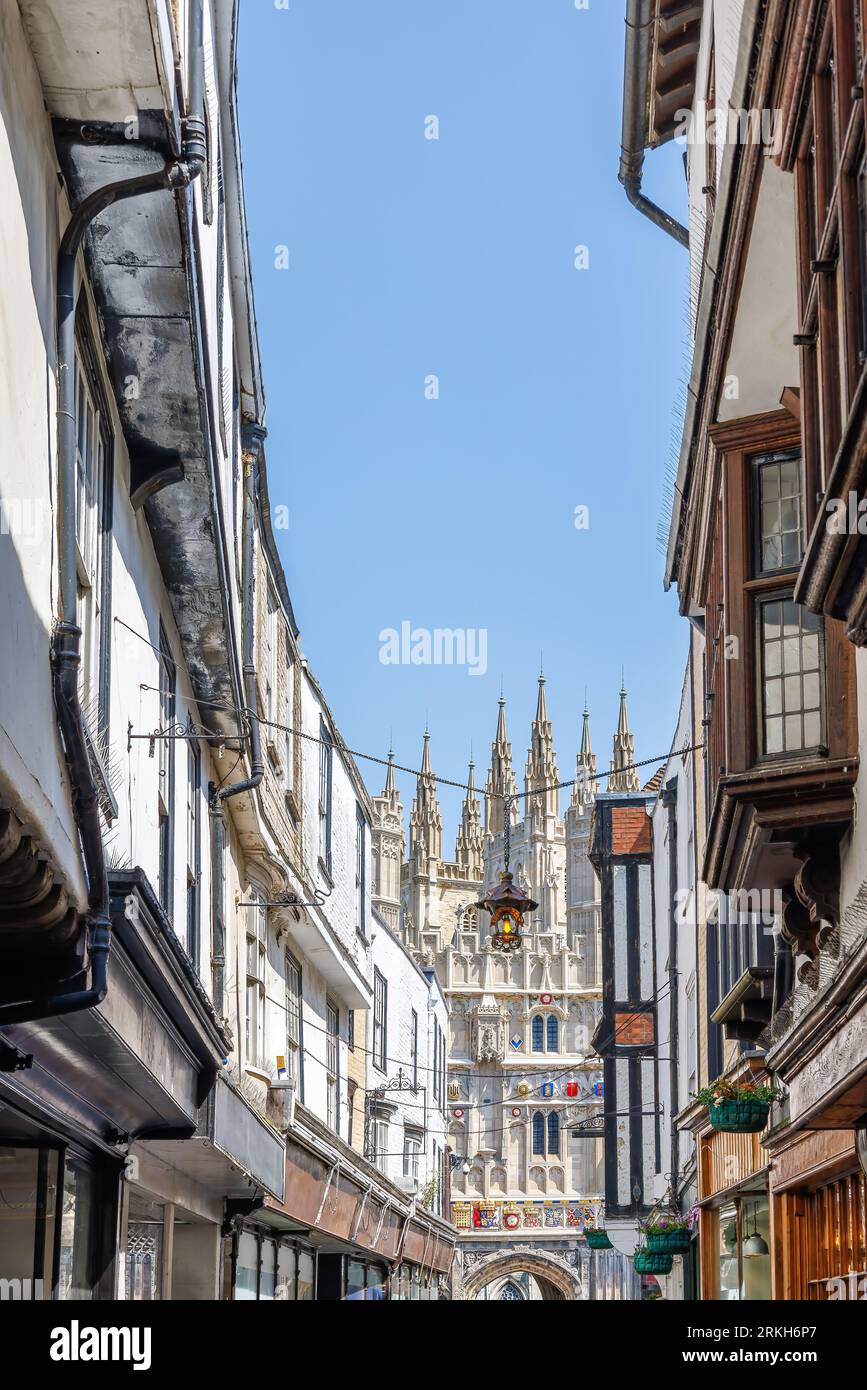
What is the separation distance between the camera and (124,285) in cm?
912

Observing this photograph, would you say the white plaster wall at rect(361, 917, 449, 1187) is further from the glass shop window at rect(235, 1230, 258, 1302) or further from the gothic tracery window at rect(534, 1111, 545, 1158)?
the gothic tracery window at rect(534, 1111, 545, 1158)


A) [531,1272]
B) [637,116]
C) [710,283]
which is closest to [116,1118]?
[710,283]

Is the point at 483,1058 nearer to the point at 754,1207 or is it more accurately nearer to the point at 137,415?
the point at 754,1207

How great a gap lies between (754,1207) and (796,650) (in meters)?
7.89

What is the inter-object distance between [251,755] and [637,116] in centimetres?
770

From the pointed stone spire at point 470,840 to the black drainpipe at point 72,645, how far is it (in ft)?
503

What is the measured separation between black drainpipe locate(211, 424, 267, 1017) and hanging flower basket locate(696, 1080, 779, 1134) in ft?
15.3

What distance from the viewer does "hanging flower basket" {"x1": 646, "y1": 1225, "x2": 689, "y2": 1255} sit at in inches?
890

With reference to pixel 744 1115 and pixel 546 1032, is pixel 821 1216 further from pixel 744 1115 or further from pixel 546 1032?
pixel 546 1032

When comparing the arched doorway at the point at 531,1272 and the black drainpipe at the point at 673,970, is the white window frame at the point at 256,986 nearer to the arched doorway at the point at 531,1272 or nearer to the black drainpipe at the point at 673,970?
the black drainpipe at the point at 673,970

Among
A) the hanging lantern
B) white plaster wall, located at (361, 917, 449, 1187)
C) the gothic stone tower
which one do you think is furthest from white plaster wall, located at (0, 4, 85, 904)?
the gothic stone tower

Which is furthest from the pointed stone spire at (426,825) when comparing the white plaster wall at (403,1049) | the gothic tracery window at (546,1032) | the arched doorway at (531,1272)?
the white plaster wall at (403,1049)

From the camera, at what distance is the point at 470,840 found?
162875 millimetres

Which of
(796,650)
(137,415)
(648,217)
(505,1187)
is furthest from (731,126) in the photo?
(505,1187)
